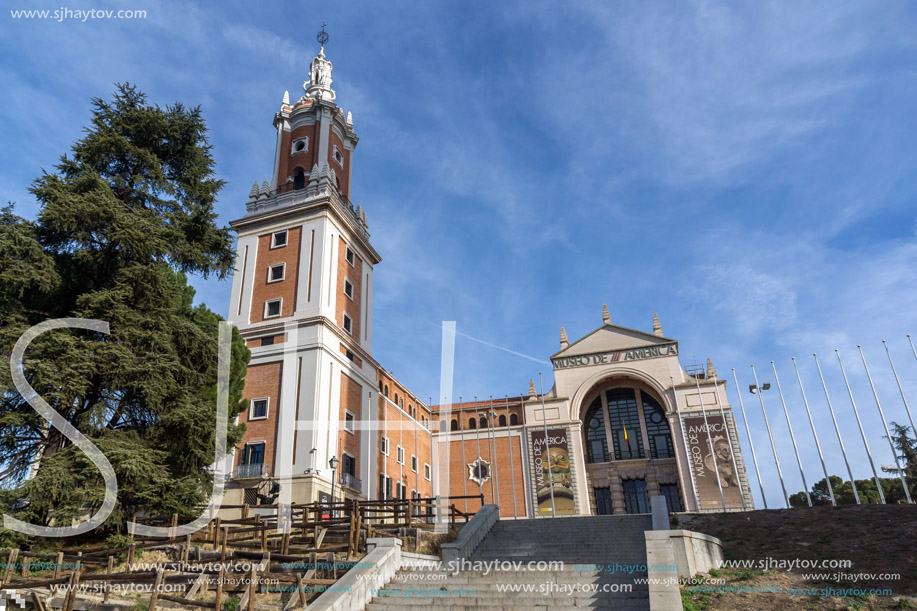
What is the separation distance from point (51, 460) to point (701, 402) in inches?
1331

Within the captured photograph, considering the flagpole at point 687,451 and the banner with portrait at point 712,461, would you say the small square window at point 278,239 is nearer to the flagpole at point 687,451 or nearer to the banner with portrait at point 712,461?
the flagpole at point 687,451

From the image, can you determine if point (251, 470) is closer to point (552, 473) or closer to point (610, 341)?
point (552, 473)

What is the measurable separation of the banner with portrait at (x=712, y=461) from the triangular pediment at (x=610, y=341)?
5600 millimetres

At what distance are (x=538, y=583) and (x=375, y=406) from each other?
75.6 ft

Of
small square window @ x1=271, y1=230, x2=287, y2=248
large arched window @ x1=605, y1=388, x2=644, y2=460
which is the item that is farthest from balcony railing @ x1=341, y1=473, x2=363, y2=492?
large arched window @ x1=605, y1=388, x2=644, y2=460

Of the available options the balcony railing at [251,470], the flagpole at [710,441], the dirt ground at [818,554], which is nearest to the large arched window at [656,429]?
the flagpole at [710,441]

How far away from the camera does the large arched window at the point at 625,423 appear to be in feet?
131

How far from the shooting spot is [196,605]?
10.6 meters

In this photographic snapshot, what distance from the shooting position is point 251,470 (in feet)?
87.4

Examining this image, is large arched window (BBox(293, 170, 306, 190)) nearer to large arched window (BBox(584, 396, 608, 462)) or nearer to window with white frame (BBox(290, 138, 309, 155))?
window with white frame (BBox(290, 138, 309, 155))

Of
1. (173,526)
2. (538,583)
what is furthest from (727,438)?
(173,526)

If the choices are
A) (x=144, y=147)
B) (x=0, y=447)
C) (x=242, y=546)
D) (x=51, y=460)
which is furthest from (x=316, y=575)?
(x=144, y=147)

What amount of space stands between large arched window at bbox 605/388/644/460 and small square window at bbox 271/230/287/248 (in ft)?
76.3

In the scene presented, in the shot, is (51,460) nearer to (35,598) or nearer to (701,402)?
(35,598)
